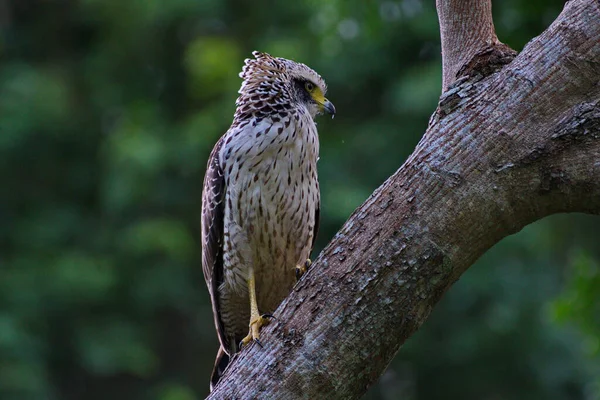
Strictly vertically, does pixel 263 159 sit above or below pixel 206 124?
below

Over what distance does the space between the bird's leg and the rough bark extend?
29 centimetres

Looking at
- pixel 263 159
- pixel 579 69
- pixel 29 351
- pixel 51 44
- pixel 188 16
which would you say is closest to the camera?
pixel 579 69

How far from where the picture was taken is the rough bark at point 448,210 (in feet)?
12.3

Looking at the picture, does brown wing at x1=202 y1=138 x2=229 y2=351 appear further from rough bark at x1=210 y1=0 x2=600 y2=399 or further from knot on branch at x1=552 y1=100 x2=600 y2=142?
knot on branch at x1=552 y1=100 x2=600 y2=142

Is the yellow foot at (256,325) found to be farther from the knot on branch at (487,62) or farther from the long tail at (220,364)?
the knot on branch at (487,62)

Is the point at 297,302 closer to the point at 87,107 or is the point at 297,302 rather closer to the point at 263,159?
the point at 263,159

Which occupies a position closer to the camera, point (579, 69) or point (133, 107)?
point (579, 69)

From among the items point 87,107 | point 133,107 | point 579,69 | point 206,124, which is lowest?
point 579,69

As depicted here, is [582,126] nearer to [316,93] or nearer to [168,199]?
[316,93]

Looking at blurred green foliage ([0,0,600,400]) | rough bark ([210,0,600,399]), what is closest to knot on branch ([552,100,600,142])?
rough bark ([210,0,600,399])

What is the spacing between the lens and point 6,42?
15.7 metres

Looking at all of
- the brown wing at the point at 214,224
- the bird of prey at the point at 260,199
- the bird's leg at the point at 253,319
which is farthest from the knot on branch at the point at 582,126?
the brown wing at the point at 214,224

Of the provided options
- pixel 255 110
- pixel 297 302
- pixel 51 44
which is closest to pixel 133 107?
pixel 51 44

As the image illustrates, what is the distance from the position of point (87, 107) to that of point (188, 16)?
2.64 metres
